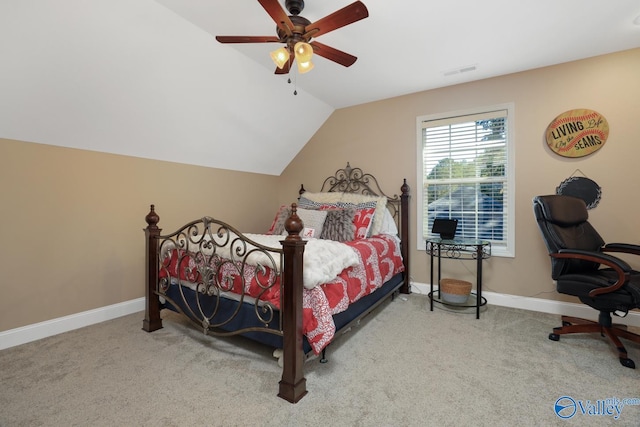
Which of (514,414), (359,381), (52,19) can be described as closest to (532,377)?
(514,414)

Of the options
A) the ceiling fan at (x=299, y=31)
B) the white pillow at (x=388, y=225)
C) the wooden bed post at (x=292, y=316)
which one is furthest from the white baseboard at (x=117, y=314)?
the ceiling fan at (x=299, y=31)

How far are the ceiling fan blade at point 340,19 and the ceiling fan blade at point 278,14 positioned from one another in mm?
123

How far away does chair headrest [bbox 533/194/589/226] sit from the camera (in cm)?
236

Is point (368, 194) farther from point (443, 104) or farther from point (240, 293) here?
point (240, 293)

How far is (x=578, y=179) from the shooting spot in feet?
9.10

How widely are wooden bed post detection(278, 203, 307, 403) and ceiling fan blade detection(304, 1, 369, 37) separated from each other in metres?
1.14

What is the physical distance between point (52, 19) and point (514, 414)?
11.5 feet

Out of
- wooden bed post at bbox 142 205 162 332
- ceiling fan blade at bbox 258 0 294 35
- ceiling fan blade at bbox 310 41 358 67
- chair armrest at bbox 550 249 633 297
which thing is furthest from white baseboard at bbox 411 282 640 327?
wooden bed post at bbox 142 205 162 332

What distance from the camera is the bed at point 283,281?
1.66 meters

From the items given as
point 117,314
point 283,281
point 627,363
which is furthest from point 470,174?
point 117,314

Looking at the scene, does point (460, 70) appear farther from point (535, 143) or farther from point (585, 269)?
point (585, 269)

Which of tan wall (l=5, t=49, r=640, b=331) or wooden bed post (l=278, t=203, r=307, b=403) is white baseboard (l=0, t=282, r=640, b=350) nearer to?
tan wall (l=5, t=49, r=640, b=331)

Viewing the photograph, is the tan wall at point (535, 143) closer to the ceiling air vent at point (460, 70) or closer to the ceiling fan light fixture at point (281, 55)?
the ceiling air vent at point (460, 70)

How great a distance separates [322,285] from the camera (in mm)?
1914
